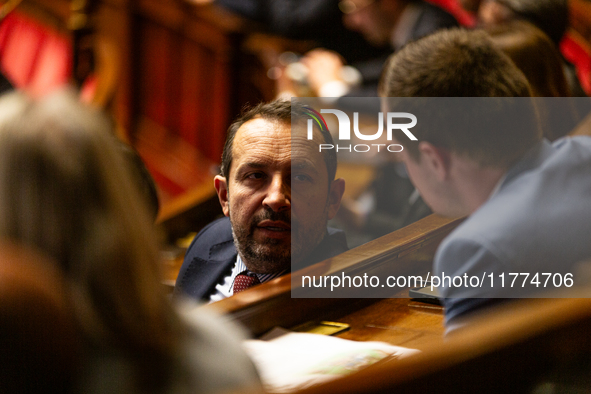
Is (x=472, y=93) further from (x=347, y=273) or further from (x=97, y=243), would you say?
(x=97, y=243)

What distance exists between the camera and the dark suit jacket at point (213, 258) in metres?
1.38

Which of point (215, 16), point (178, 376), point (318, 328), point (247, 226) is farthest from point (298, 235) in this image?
point (215, 16)

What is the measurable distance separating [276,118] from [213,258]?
0.35 meters

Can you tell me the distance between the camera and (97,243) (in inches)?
23.2

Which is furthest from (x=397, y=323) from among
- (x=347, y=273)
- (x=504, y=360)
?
(x=504, y=360)

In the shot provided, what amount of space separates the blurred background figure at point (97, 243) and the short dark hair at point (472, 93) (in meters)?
0.61

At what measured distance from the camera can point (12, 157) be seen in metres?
0.60

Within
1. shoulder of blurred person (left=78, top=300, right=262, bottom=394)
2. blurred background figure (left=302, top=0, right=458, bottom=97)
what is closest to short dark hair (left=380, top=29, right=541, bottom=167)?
shoulder of blurred person (left=78, top=300, right=262, bottom=394)

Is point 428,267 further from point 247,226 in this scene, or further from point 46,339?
point 46,339

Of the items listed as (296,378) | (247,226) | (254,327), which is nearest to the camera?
(296,378)

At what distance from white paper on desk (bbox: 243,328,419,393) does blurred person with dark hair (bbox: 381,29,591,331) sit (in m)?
0.14

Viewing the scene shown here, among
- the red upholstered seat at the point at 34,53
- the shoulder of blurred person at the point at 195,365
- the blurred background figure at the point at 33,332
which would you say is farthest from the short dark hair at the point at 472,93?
the red upholstered seat at the point at 34,53

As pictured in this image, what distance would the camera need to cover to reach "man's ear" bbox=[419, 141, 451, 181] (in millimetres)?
1092

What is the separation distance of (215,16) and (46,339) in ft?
11.0
